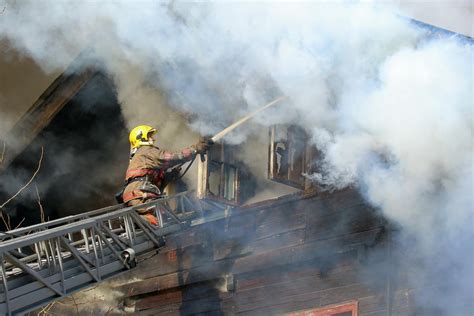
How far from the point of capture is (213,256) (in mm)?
13211

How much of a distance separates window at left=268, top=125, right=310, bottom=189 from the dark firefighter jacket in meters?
1.39

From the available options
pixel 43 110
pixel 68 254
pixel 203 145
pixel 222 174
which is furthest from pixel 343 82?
pixel 43 110

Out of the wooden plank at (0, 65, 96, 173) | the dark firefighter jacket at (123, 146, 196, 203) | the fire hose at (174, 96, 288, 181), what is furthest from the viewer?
the wooden plank at (0, 65, 96, 173)

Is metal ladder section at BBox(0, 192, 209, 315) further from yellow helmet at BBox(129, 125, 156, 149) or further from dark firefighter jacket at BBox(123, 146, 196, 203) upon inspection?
yellow helmet at BBox(129, 125, 156, 149)

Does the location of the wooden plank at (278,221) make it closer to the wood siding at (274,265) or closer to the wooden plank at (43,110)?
the wood siding at (274,265)

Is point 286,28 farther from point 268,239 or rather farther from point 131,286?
point 131,286

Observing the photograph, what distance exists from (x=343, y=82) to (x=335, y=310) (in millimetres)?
2704

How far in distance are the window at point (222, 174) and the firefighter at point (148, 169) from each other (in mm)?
1036

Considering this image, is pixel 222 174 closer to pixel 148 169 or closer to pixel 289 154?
pixel 289 154

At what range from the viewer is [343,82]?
38.0ft

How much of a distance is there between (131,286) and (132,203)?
296 cm

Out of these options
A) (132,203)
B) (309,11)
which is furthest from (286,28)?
(132,203)

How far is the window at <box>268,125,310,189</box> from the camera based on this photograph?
1244 centimetres

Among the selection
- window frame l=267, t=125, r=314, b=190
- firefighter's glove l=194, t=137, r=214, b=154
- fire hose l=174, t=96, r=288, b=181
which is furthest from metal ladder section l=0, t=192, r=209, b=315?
window frame l=267, t=125, r=314, b=190
